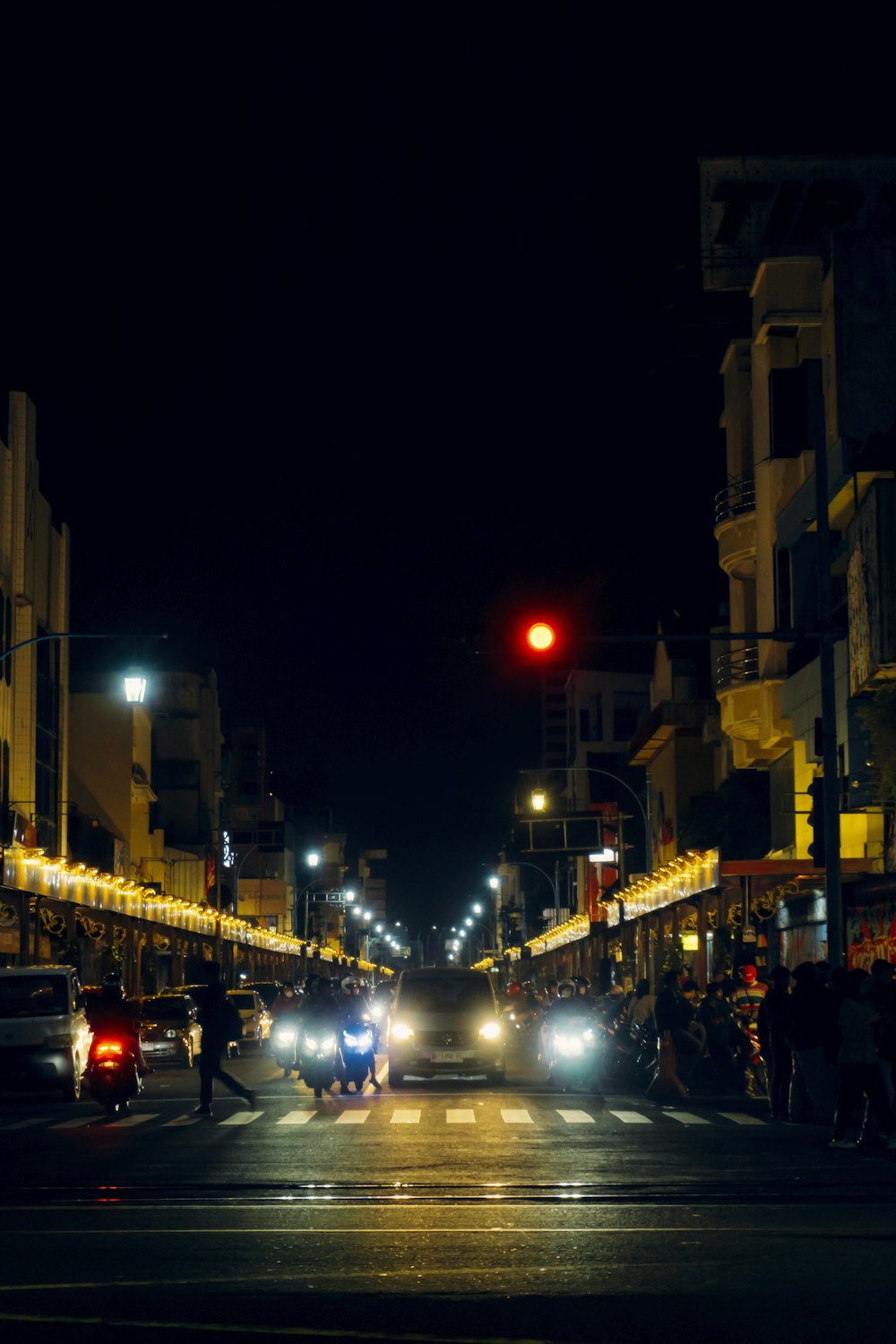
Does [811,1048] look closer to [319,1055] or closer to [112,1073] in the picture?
[112,1073]

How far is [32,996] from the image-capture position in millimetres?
→ 32406

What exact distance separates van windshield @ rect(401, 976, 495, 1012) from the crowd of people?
1.43 m

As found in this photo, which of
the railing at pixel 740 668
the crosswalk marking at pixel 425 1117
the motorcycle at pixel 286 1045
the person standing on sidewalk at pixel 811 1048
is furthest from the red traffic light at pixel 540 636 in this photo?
the railing at pixel 740 668

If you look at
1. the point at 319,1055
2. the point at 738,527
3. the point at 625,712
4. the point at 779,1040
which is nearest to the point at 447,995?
the point at 319,1055

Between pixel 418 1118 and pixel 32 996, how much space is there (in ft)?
30.0

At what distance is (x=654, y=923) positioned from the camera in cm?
6109

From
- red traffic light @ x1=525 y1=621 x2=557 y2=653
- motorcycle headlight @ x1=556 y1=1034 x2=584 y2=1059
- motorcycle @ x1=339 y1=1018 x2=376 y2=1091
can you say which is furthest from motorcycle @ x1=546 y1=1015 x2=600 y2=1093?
red traffic light @ x1=525 y1=621 x2=557 y2=653

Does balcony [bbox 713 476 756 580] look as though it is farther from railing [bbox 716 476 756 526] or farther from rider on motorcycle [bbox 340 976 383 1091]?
rider on motorcycle [bbox 340 976 383 1091]

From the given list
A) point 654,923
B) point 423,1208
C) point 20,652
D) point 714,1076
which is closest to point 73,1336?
point 423,1208

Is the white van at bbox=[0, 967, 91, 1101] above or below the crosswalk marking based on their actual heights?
above

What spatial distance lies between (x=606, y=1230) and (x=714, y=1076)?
19.2m

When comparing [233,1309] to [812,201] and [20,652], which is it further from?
[20,652]

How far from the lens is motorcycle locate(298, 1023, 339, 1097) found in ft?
104

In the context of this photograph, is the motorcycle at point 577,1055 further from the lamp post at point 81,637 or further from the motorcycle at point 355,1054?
the lamp post at point 81,637
